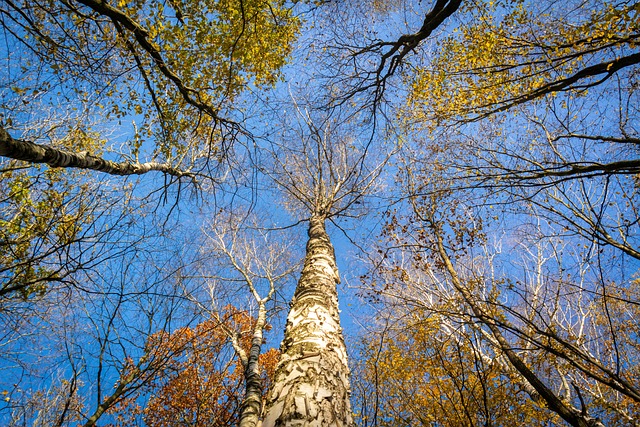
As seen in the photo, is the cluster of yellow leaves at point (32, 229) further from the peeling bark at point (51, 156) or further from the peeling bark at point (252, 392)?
the peeling bark at point (252, 392)

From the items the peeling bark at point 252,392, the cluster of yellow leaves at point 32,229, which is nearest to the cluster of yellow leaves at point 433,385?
the peeling bark at point 252,392

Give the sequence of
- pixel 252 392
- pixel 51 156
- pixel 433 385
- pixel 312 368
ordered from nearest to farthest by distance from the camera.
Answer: pixel 312 368
pixel 51 156
pixel 252 392
pixel 433 385

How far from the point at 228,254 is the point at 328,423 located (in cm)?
776

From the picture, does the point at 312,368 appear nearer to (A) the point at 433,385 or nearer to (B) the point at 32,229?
(B) the point at 32,229

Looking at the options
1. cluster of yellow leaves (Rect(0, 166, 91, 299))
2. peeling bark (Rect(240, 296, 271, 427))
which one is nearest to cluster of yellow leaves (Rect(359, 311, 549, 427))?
peeling bark (Rect(240, 296, 271, 427))

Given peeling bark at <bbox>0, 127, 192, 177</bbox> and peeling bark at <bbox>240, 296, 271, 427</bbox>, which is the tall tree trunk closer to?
peeling bark at <bbox>240, 296, 271, 427</bbox>

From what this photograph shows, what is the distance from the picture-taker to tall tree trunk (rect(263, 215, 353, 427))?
68.2 inches

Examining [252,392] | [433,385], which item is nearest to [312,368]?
[252,392]

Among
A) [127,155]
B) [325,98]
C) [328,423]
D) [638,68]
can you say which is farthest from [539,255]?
[127,155]

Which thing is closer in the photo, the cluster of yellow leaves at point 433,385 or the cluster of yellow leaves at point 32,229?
the cluster of yellow leaves at point 32,229

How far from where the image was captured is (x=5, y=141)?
2.52 m

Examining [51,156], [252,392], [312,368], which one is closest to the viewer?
[312,368]

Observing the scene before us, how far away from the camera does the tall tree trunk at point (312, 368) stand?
173cm

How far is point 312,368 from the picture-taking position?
2029mm
